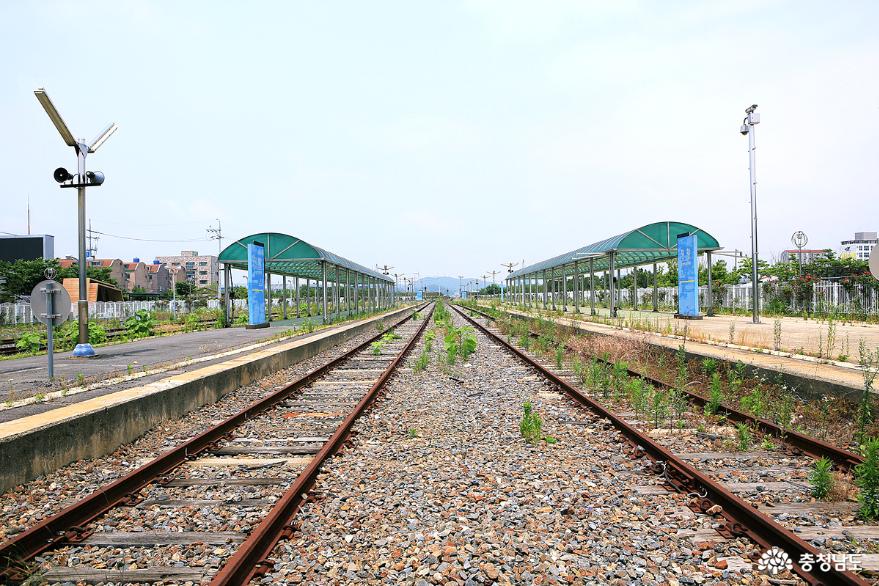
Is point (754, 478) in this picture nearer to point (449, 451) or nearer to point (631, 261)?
point (449, 451)

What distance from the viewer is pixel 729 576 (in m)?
3.22

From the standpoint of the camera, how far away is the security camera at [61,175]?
42.9 feet

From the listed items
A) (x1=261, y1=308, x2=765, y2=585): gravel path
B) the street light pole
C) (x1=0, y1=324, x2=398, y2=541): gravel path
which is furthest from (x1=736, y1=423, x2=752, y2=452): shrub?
the street light pole

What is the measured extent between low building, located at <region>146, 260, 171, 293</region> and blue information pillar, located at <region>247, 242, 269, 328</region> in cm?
11195

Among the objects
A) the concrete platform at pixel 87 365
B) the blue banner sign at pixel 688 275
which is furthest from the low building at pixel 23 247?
the blue banner sign at pixel 688 275

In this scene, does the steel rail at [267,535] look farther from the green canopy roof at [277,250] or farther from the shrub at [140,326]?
the green canopy roof at [277,250]

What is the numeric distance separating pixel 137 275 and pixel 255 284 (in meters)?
110

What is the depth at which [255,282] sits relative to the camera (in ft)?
78.6

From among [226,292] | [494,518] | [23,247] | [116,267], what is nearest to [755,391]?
[494,518]

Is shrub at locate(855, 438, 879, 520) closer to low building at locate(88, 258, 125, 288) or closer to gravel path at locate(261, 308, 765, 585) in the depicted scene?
gravel path at locate(261, 308, 765, 585)

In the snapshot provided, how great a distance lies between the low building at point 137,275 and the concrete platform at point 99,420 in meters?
116

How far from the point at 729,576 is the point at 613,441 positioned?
2994 millimetres

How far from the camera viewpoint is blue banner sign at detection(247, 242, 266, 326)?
2383cm

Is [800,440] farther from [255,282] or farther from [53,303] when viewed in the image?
[255,282]
